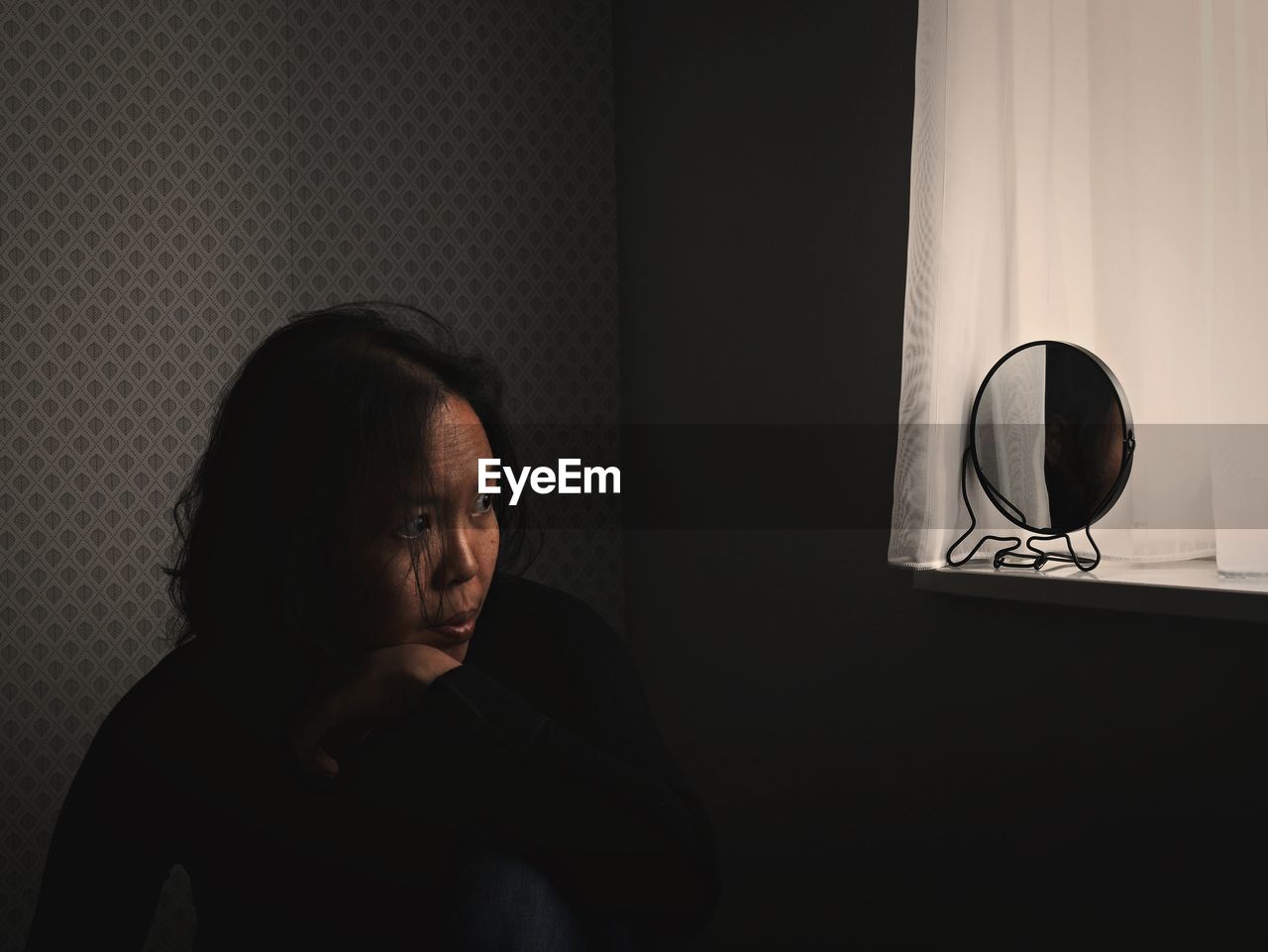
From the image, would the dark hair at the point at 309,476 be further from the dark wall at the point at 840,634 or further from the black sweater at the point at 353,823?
the dark wall at the point at 840,634

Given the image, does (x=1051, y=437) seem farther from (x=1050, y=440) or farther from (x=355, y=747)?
(x=355, y=747)

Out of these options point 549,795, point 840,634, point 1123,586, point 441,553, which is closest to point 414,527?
point 441,553

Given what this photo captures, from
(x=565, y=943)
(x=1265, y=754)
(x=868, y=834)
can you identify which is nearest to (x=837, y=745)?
(x=868, y=834)

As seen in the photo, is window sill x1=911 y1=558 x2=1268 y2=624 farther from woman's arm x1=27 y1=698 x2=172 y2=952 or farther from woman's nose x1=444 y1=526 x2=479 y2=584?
woman's arm x1=27 y1=698 x2=172 y2=952

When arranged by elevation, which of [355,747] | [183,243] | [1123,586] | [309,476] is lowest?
[355,747]

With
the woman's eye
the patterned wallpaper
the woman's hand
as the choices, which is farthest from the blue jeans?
the patterned wallpaper

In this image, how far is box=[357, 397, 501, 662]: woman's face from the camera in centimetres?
83

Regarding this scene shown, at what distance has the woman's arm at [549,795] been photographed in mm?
827

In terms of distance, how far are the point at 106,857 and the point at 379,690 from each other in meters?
0.31

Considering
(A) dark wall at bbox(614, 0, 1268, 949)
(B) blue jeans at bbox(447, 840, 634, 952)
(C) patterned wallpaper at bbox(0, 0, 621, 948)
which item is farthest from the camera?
(C) patterned wallpaper at bbox(0, 0, 621, 948)

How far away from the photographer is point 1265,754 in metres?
1.04

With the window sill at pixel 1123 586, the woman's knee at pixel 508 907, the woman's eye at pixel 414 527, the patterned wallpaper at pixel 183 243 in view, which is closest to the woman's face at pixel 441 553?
the woman's eye at pixel 414 527

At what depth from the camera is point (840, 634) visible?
165 centimetres

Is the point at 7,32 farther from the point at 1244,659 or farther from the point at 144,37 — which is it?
the point at 1244,659
